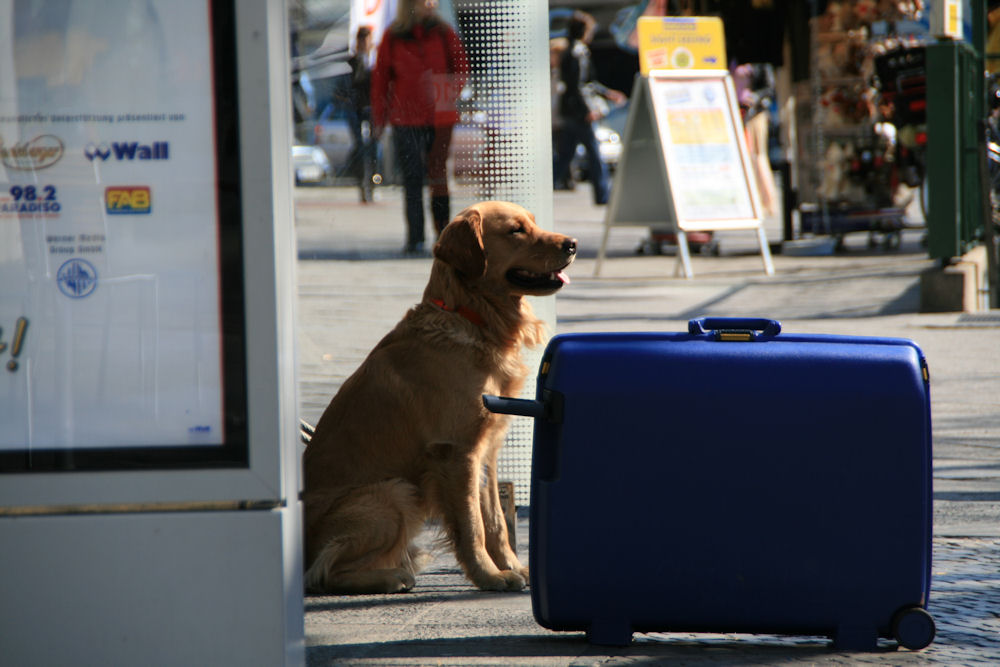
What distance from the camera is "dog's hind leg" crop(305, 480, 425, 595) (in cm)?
380

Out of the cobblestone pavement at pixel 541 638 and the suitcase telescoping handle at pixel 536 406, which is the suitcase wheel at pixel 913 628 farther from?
the suitcase telescoping handle at pixel 536 406

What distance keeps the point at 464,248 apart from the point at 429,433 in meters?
0.60

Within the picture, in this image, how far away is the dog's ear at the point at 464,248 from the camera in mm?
3896

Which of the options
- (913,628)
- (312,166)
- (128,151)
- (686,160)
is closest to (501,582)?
(913,628)

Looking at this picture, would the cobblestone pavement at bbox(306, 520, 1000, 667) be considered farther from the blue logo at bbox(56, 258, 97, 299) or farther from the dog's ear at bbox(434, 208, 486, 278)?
the blue logo at bbox(56, 258, 97, 299)

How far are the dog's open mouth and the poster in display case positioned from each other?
5.26 ft

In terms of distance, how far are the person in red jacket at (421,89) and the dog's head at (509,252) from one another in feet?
1.73

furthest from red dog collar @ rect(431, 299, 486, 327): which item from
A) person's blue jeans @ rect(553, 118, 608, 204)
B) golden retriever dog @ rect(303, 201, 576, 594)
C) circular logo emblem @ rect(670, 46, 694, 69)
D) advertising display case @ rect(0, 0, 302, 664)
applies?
person's blue jeans @ rect(553, 118, 608, 204)

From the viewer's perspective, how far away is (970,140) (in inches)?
387

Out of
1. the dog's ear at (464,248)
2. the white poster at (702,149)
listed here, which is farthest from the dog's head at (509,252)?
the white poster at (702,149)

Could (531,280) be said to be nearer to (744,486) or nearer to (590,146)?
(744,486)

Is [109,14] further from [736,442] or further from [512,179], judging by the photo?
[512,179]

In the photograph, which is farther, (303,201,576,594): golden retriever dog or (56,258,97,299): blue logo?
(303,201,576,594): golden retriever dog

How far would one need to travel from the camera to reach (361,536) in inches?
150
